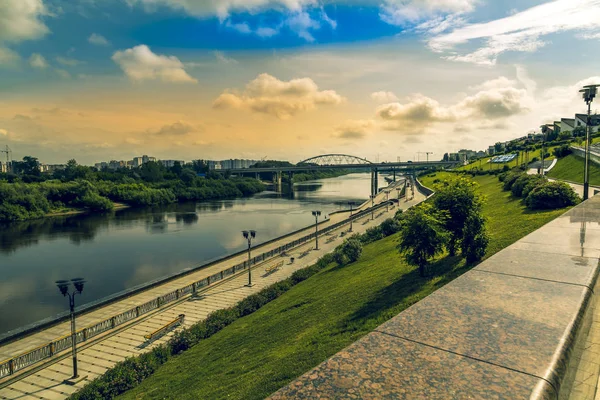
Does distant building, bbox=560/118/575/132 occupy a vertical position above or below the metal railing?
above

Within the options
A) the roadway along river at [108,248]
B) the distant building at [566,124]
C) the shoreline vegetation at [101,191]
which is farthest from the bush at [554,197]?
the distant building at [566,124]

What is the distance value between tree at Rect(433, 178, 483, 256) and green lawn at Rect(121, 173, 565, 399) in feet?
3.71

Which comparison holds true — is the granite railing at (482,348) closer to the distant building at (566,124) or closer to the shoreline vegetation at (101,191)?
the shoreline vegetation at (101,191)

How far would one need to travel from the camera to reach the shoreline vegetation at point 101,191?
237 feet

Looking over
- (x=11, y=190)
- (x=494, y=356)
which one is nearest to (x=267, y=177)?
(x=11, y=190)

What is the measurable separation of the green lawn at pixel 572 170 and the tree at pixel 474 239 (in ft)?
78.6

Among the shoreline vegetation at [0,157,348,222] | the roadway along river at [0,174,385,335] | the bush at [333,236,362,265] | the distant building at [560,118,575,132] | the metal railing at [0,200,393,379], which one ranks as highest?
the distant building at [560,118,575,132]

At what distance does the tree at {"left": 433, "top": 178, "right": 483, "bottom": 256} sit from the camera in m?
15.3

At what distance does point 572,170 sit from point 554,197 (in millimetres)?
25609

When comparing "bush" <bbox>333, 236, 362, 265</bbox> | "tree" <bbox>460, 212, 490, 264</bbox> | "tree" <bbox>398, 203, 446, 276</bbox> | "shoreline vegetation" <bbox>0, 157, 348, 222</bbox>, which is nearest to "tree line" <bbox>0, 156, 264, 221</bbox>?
"shoreline vegetation" <bbox>0, 157, 348, 222</bbox>

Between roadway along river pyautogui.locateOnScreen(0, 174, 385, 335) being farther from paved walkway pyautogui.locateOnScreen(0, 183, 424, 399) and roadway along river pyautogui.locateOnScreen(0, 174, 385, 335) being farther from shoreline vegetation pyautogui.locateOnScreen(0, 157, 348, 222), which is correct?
paved walkway pyautogui.locateOnScreen(0, 183, 424, 399)

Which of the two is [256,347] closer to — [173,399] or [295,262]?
[173,399]

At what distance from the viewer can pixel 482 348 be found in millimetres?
2480

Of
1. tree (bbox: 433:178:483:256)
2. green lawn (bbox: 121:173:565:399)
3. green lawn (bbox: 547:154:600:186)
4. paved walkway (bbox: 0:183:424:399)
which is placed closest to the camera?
green lawn (bbox: 121:173:565:399)
